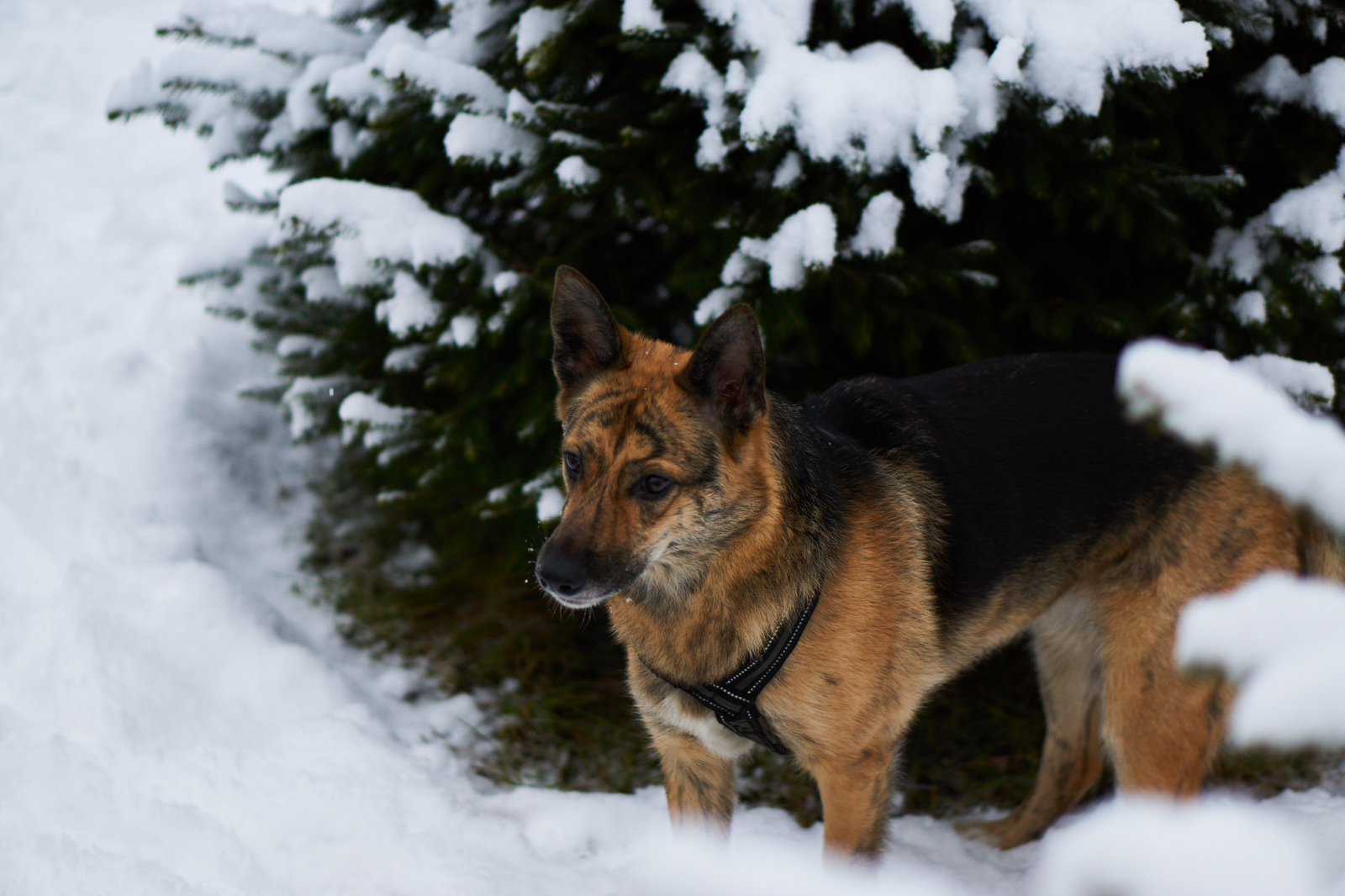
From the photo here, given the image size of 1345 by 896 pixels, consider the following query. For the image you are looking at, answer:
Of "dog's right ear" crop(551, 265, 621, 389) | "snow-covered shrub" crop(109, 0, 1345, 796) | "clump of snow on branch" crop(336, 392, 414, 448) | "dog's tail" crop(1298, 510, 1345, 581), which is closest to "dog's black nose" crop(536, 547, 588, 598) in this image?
"dog's right ear" crop(551, 265, 621, 389)

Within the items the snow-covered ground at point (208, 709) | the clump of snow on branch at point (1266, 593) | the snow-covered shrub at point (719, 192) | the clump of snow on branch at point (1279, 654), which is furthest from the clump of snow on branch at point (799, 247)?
the clump of snow on branch at point (1279, 654)

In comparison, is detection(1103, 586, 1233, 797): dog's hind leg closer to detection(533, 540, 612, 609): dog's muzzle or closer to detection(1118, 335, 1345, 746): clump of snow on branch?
detection(533, 540, 612, 609): dog's muzzle

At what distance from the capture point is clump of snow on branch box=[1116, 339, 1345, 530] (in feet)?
2.26

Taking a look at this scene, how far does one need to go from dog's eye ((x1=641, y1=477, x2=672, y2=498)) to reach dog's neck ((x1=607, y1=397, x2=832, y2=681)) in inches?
9.5

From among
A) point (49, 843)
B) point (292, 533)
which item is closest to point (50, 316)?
point (292, 533)

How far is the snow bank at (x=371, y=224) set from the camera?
314cm

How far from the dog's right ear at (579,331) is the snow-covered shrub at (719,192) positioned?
30.5 inches

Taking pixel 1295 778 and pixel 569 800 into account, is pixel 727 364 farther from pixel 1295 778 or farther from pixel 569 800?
pixel 1295 778

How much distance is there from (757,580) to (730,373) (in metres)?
0.56

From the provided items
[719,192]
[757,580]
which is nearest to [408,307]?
[719,192]

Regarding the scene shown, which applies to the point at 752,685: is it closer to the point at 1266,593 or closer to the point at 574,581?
the point at 574,581

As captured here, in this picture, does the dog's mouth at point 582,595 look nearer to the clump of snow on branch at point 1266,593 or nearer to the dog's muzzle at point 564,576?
the dog's muzzle at point 564,576

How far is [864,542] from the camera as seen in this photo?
240 cm

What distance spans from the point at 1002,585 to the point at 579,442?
1.35 metres
